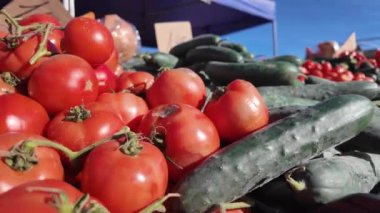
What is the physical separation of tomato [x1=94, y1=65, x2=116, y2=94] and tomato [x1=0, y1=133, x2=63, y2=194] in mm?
434

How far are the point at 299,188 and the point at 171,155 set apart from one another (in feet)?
0.94

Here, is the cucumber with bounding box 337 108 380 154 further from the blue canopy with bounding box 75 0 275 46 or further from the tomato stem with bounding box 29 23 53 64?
the blue canopy with bounding box 75 0 275 46

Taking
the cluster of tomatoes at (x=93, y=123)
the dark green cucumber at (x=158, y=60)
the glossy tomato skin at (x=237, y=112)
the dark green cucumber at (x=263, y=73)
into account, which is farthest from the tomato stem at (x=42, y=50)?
the dark green cucumber at (x=158, y=60)

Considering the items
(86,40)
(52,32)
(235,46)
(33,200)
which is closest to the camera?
(33,200)

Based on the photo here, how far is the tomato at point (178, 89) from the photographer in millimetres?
1144

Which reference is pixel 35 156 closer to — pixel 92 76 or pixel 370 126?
pixel 92 76

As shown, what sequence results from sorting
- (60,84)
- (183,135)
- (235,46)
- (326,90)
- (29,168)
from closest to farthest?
(29,168) < (183,135) < (60,84) < (326,90) < (235,46)

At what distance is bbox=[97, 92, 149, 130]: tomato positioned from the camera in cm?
115

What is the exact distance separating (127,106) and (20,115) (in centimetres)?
28

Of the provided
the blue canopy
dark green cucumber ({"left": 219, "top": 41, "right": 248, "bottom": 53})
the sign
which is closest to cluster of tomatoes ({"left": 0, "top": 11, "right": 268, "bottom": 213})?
dark green cucumber ({"left": 219, "top": 41, "right": 248, "bottom": 53})

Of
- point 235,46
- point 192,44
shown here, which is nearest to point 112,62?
point 192,44

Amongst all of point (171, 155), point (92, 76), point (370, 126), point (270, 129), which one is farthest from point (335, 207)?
point (92, 76)

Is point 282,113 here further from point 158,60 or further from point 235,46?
point 235,46

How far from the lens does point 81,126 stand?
37.8 inches
